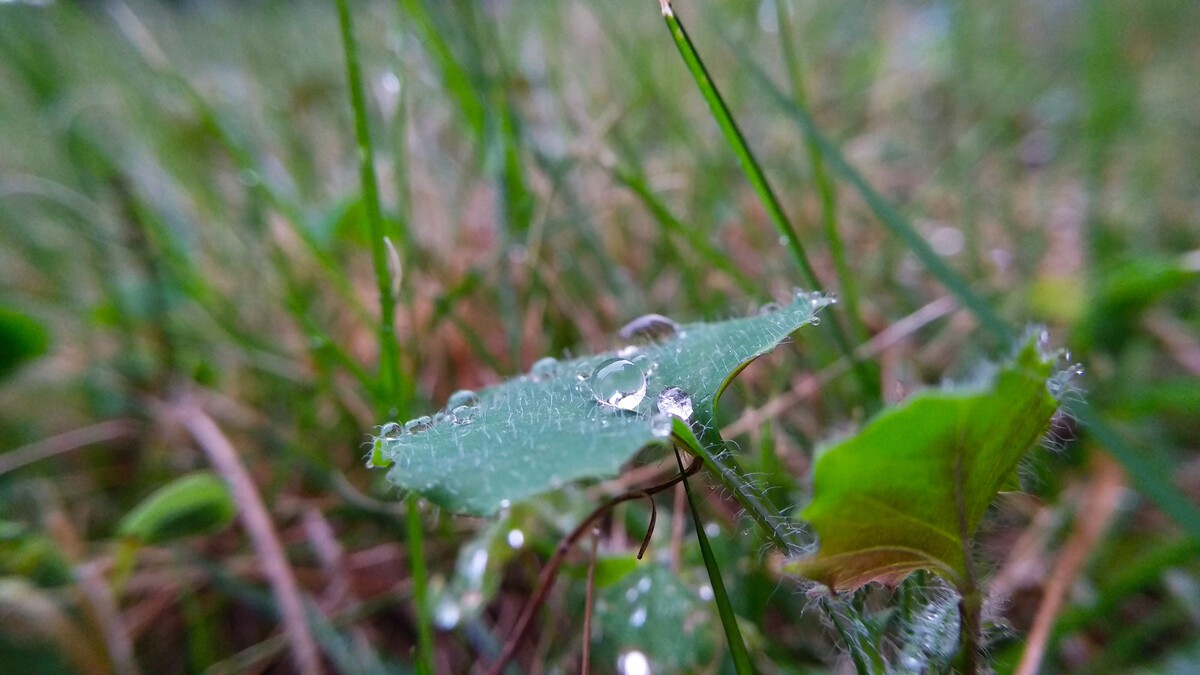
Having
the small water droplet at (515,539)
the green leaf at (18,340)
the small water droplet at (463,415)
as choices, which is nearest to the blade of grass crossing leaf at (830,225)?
the small water droplet at (515,539)

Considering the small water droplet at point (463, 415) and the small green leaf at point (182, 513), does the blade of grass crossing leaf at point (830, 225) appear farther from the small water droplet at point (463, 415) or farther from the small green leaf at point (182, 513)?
the small green leaf at point (182, 513)

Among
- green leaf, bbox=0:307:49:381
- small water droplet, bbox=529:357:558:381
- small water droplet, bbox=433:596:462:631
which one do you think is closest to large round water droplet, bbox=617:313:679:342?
small water droplet, bbox=529:357:558:381

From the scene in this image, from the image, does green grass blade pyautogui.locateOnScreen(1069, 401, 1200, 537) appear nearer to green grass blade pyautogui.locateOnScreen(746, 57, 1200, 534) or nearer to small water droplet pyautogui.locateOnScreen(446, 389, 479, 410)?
green grass blade pyautogui.locateOnScreen(746, 57, 1200, 534)

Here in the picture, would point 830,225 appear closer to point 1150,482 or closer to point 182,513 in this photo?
point 1150,482

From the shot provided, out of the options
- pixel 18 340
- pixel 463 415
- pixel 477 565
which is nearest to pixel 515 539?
pixel 477 565

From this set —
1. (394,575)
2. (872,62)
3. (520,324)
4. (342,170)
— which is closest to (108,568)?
(394,575)

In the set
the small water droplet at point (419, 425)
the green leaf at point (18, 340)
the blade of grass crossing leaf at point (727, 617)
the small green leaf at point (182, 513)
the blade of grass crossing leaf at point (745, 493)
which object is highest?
the green leaf at point (18, 340)

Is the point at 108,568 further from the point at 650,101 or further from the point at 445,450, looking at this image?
the point at 650,101
